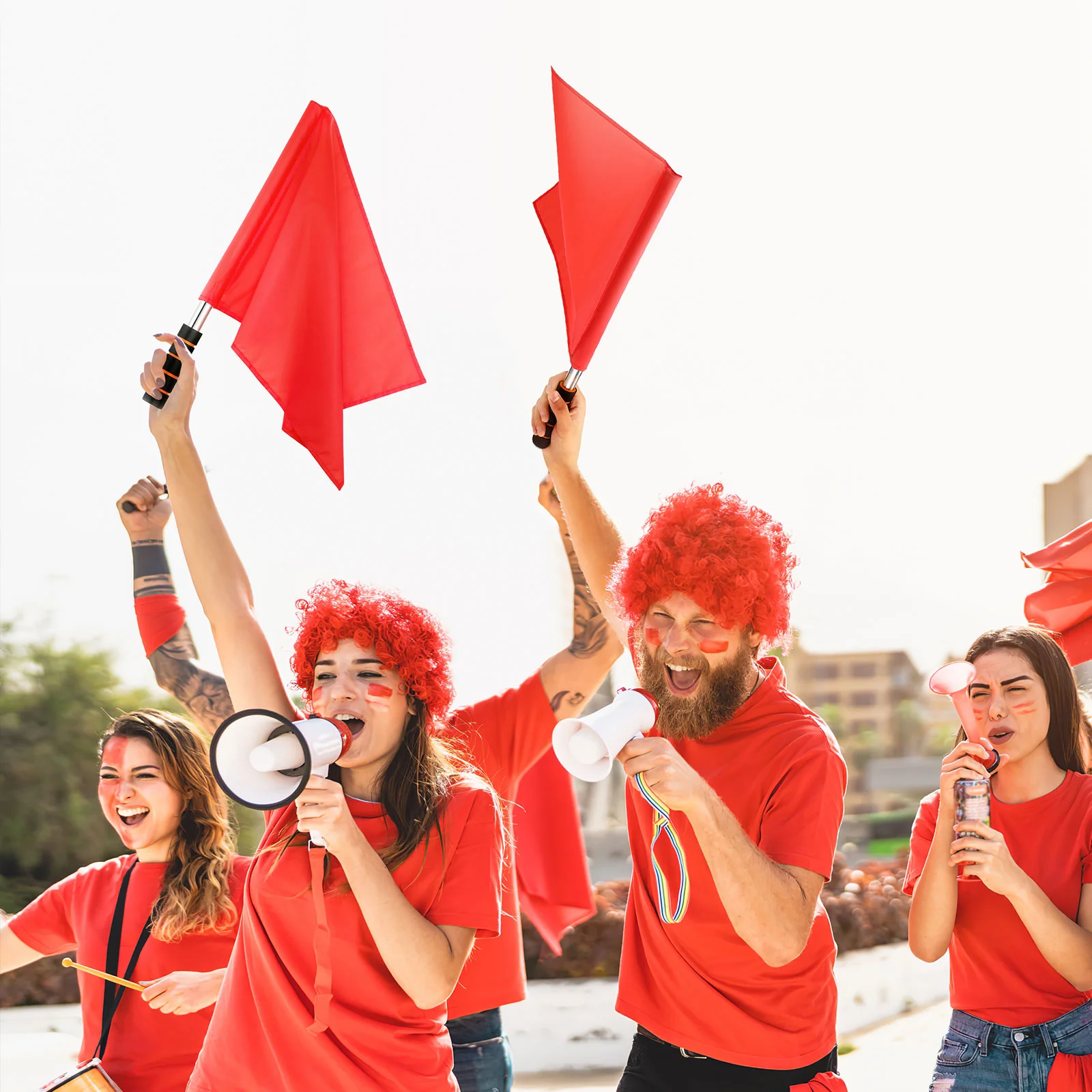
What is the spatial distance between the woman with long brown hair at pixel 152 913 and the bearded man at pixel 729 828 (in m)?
1.27

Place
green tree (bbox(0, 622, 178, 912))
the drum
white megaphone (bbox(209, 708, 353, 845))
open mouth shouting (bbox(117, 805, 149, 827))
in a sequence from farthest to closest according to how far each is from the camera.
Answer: green tree (bbox(0, 622, 178, 912)) → open mouth shouting (bbox(117, 805, 149, 827)) → the drum → white megaphone (bbox(209, 708, 353, 845))

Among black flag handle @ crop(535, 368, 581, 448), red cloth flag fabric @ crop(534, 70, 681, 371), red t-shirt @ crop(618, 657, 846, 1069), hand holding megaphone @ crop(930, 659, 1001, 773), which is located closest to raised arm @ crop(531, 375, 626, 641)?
black flag handle @ crop(535, 368, 581, 448)

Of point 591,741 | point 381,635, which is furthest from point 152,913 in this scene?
→ point 591,741

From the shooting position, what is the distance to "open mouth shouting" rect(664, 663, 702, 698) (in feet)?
9.53

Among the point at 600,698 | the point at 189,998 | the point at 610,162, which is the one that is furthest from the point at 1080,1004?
the point at 600,698

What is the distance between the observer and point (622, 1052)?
794 cm

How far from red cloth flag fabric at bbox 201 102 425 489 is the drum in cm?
175

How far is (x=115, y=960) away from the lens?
3490 millimetres

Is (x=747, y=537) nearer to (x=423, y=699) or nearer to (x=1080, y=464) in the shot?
(x=423, y=699)

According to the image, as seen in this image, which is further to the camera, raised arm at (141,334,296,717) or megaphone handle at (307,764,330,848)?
raised arm at (141,334,296,717)

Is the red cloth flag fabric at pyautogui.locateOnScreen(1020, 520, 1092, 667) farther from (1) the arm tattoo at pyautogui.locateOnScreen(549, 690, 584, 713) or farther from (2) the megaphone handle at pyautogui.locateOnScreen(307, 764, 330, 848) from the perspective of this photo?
(2) the megaphone handle at pyautogui.locateOnScreen(307, 764, 330, 848)

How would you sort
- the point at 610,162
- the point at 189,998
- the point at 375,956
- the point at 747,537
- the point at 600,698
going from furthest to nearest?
the point at 600,698 < the point at 610,162 < the point at 189,998 < the point at 747,537 < the point at 375,956

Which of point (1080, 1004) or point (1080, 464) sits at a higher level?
point (1080, 464)

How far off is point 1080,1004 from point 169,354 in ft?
9.89
